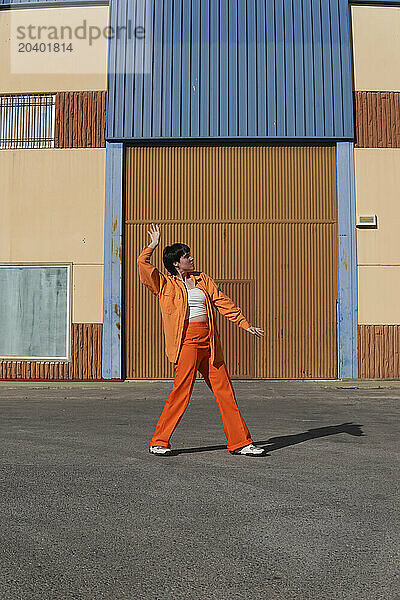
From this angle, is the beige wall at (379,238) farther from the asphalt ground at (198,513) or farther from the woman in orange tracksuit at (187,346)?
the woman in orange tracksuit at (187,346)

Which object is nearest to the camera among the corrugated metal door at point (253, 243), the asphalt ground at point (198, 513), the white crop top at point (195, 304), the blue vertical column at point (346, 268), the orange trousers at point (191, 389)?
the asphalt ground at point (198, 513)

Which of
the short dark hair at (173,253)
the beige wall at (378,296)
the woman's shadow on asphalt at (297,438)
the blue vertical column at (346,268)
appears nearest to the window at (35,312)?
the blue vertical column at (346,268)

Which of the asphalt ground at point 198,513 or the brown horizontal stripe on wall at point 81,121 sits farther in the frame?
the brown horizontal stripe on wall at point 81,121

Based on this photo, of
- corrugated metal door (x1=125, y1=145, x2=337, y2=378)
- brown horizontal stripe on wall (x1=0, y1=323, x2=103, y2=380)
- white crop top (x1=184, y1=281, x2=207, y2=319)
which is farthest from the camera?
brown horizontal stripe on wall (x1=0, y1=323, x2=103, y2=380)

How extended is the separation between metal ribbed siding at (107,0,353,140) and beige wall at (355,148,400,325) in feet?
3.39

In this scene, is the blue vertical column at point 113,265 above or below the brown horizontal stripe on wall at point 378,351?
above

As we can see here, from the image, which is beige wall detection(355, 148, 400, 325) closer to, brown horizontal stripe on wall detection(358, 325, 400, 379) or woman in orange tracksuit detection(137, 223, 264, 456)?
brown horizontal stripe on wall detection(358, 325, 400, 379)

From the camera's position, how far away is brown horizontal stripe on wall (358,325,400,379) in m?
18.1

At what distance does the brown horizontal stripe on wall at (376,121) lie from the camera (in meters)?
18.5

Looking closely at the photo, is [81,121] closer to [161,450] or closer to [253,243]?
[253,243]

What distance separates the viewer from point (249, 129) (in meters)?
18.2

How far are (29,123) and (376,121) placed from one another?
8.38 meters

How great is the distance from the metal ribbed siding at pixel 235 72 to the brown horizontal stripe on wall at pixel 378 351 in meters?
4.63

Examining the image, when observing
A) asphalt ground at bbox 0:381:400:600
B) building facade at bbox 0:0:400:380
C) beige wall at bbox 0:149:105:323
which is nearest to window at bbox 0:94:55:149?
building facade at bbox 0:0:400:380
